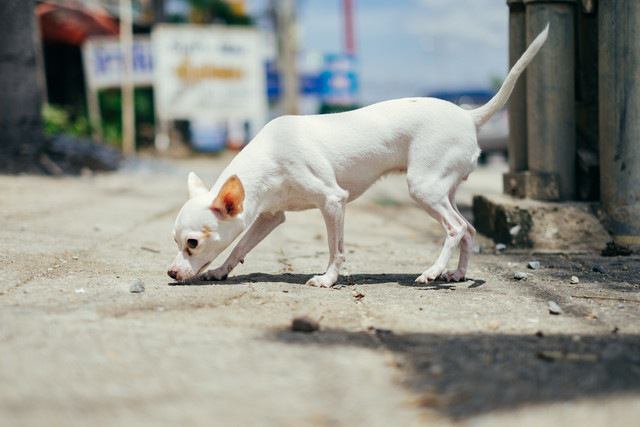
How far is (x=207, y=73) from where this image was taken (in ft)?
58.2

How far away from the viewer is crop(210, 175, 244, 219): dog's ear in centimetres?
381

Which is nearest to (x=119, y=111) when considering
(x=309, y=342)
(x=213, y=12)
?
(x=213, y=12)

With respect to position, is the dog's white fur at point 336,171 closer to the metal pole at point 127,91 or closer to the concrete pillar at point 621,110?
the concrete pillar at point 621,110

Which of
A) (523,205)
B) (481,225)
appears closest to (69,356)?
(523,205)

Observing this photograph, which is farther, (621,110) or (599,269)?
(621,110)

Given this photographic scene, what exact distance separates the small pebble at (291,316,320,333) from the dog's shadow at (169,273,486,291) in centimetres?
117

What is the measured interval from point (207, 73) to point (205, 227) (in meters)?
14.3

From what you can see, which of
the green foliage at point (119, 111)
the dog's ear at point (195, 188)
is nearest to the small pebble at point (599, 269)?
the dog's ear at point (195, 188)

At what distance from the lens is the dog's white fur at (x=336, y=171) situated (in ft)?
13.0

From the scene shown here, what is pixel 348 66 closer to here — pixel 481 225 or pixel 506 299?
pixel 481 225

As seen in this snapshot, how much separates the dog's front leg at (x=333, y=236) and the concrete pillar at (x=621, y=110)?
220 centimetres

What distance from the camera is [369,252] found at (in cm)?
549

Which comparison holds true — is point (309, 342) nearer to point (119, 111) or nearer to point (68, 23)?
point (68, 23)

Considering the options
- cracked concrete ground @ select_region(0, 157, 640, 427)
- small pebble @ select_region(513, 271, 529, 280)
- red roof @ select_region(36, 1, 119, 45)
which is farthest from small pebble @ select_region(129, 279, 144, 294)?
red roof @ select_region(36, 1, 119, 45)
